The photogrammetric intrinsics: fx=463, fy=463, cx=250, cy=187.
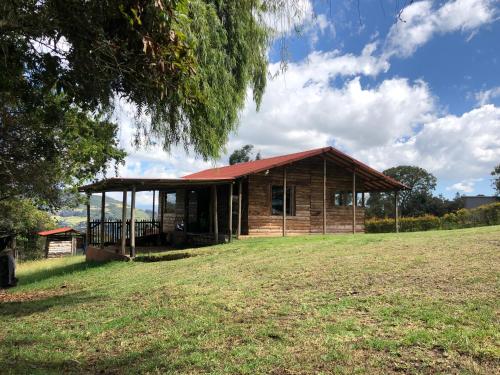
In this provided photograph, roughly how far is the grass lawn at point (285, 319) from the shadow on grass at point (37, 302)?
41 millimetres

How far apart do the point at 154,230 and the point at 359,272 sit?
57.3 feet

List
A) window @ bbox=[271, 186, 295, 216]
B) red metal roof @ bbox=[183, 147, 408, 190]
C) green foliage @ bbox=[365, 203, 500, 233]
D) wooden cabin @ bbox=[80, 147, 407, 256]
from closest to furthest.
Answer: red metal roof @ bbox=[183, 147, 408, 190] < wooden cabin @ bbox=[80, 147, 407, 256] < window @ bbox=[271, 186, 295, 216] < green foliage @ bbox=[365, 203, 500, 233]

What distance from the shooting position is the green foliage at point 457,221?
2347 centimetres

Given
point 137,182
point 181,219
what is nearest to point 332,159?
point 181,219

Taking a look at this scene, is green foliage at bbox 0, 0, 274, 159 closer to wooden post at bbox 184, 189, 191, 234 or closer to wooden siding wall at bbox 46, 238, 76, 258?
wooden post at bbox 184, 189, 191, 234

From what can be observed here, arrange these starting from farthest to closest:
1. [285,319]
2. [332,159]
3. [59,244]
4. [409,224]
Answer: [59,244]
[409,224]
[332,159]
[285,319]

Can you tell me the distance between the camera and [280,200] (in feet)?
69.2

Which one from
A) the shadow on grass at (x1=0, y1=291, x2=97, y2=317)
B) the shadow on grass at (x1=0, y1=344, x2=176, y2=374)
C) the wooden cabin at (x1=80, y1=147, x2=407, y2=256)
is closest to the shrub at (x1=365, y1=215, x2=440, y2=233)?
the wooden cabin at (x1=80, y1=147, x2=407, y2=256)

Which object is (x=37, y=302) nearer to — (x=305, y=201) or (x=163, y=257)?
(x=163, y=257)

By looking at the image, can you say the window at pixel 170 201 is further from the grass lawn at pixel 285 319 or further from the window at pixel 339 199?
the grass lawn at pixel 285 319

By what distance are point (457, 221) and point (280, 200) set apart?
10.6 metres

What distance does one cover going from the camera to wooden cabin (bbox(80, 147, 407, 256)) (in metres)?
19.6

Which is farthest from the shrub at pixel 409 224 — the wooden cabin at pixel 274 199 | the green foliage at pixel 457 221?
the wooden cabin at pixel 274 199

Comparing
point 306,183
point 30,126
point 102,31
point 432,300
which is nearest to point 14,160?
point 30,126
